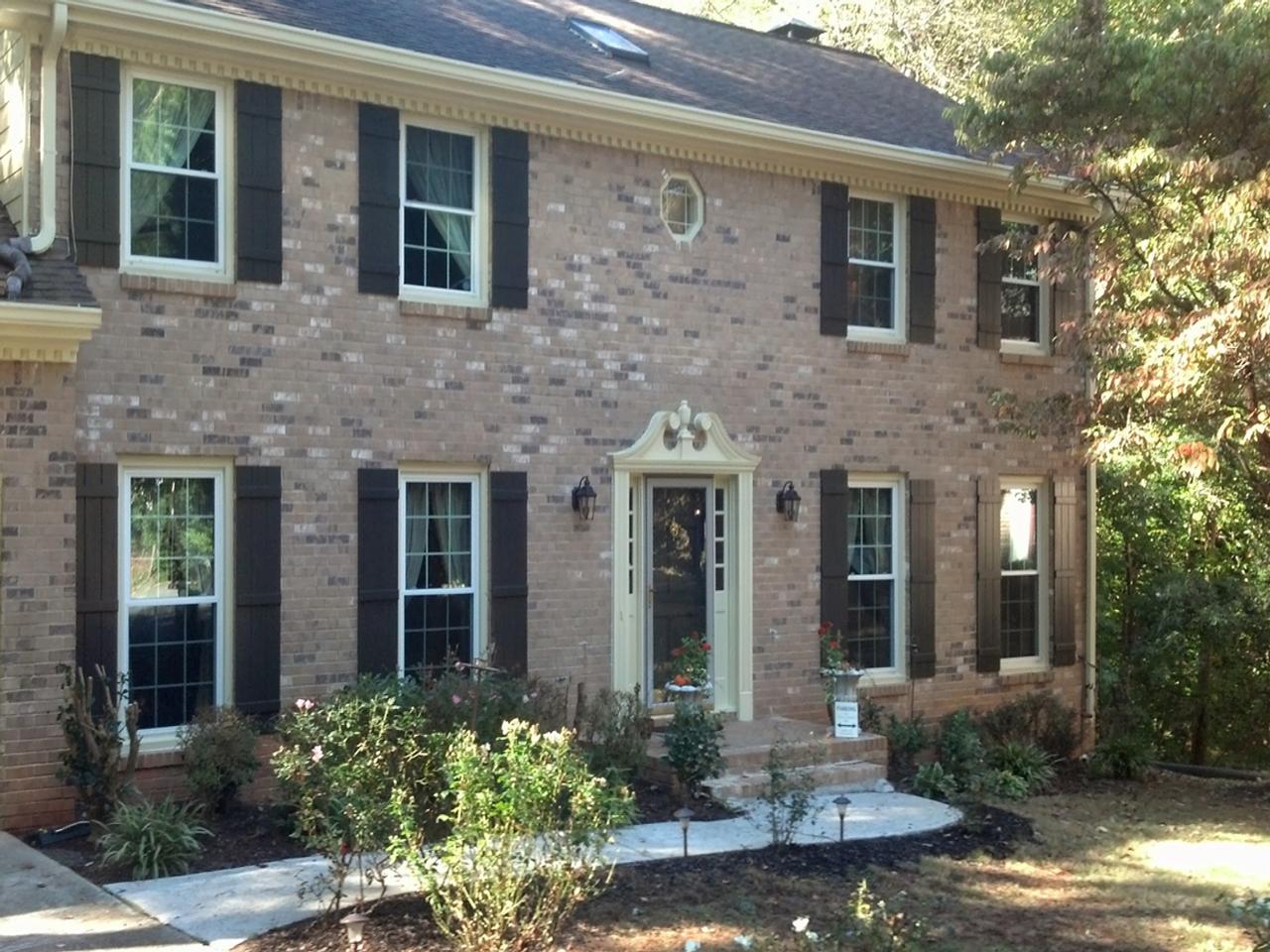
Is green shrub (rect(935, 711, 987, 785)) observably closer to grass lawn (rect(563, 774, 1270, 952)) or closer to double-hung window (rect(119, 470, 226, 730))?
grass lawn (rect(563, 774, 1270, 952))

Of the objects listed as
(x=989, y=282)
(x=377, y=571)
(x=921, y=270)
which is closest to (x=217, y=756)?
(x=377, y=571)

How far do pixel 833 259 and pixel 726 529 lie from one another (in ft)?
8.96

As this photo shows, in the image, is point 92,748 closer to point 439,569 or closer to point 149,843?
point 149,843

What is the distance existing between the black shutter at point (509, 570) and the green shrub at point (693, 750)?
1468 millimetres

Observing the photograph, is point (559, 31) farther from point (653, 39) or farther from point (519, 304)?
point (519, 304)

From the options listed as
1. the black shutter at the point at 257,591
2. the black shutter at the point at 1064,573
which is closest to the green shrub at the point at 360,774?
the black shutter at the point at 257,591

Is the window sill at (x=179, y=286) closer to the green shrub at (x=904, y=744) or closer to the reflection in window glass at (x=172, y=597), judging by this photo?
the reflection in window glass at (x=172, y=597)

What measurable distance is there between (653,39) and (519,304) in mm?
5021

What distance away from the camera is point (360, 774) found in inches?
289

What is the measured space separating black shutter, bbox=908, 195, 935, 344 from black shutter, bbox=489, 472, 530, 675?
4537 millimetres

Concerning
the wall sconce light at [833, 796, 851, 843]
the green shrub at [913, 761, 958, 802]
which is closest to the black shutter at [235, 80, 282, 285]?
the wall sconce light at [833, 796, 851, 843]

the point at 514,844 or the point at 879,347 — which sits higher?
the point at 879,347

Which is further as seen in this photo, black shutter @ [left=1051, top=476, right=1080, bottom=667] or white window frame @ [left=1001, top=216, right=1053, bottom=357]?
black shutter @ [left=1051, top=476, right=1080, bottom=667]

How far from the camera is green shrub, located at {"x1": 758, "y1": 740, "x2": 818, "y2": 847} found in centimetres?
967
